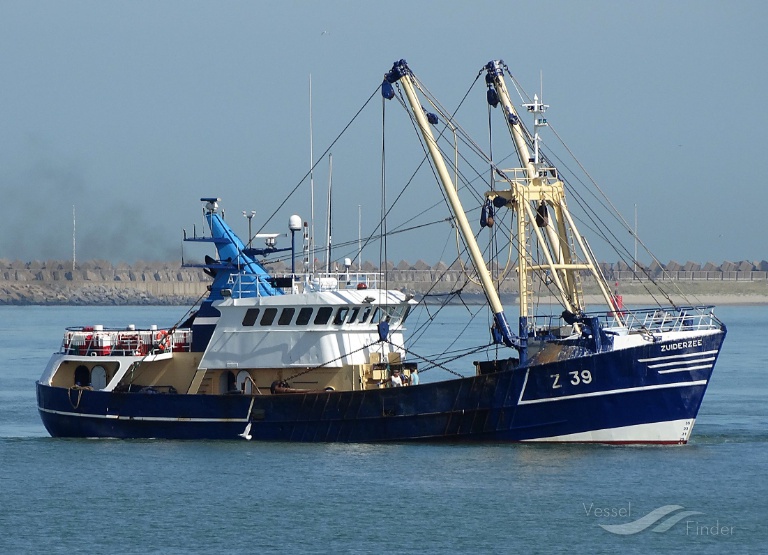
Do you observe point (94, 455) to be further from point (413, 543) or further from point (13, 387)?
point (13, 387)

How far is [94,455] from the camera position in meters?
34.0

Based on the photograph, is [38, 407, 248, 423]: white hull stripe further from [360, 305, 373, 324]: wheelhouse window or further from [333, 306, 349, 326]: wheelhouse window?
[360, 305, 373, 324]: wheelhouse window

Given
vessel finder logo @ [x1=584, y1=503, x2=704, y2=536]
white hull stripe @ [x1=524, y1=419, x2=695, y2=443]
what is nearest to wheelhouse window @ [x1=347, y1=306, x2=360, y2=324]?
white hull stripe @ [x1=524, y1=419, x2=695, y2=443]

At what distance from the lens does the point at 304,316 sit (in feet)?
111

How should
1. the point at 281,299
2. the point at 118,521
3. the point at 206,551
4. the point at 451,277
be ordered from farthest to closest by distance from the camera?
the point at 451,277
the point at 281,299
the point at 118,521
the point at 206,551

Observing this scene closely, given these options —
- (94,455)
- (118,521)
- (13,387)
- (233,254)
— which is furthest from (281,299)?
(13,387)

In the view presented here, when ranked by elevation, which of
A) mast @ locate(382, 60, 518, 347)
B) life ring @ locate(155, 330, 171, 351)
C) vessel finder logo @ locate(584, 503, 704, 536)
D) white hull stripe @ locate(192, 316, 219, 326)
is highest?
mast @ locate(382, 60, 518, 347)

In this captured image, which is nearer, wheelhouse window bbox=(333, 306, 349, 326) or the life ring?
wheelhouse window bbox=(333, 306, 349, 326)

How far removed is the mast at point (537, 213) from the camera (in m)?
33.4

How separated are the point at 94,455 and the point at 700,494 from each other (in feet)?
48.2

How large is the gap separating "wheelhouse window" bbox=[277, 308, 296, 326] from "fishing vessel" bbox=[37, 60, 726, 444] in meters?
0.02

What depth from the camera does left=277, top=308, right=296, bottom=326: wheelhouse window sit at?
3394 cm

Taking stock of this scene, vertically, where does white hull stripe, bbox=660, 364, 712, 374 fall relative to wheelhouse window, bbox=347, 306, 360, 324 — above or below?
below

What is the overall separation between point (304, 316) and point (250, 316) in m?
1.39
